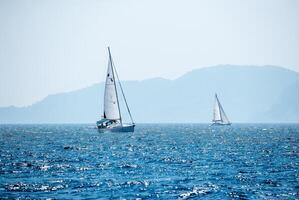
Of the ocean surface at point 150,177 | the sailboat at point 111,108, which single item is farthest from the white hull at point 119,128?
the ocean surface at point 150,177

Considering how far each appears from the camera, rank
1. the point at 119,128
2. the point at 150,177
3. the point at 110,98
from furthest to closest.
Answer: the point at 119,128, the point at 110,98, the point at 150,177

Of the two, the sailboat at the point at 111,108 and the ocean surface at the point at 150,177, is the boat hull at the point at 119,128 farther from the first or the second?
the ocean surface at the point at 150,177

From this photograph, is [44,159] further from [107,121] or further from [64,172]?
[107,121]

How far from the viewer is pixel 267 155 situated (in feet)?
232

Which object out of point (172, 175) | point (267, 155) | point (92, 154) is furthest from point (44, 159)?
point (267, 155)

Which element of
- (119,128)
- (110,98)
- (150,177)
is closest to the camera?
(150,177)

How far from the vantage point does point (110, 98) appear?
12356 cm

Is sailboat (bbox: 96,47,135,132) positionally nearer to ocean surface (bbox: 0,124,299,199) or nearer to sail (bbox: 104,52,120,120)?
sail (bbox: 104,52,120,120)

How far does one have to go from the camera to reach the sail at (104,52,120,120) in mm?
121225

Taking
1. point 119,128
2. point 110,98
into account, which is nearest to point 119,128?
point 119,128

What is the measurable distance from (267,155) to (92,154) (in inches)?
1113

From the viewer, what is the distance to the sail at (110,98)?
121m

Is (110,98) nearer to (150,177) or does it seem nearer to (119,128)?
(119,128)

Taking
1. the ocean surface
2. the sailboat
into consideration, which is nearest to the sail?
the sailboat
